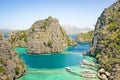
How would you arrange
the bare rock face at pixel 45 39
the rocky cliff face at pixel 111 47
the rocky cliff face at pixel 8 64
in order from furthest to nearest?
the bare rock face at pixel 45 39
the rocky cliff face at pixel 111 47
the rocky cliff face at pixel 8 64

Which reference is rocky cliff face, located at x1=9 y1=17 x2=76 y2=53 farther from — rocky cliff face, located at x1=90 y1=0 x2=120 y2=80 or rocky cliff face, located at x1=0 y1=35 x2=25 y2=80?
rocky cliff face, located at x1=0 y1=35 x2=25 y2=80

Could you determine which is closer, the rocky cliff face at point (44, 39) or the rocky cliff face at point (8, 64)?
the rocky cliff face at point (8, 64)

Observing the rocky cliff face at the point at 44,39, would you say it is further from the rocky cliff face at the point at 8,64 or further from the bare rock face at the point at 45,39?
the rocky cliff face at the point at 8,64

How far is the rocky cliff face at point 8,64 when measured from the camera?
260ft

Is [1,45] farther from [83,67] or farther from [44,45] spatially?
[44,45]

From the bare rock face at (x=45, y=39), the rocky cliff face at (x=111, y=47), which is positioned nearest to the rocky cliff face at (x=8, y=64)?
the rocky cliff face at (x=111, y=47)

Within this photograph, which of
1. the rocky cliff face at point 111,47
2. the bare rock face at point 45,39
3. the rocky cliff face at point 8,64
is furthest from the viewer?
the bare rock face at point 45,39

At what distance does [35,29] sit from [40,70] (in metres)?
92.7

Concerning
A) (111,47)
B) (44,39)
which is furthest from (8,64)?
(44,39)

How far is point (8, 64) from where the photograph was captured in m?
84.8

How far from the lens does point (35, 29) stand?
636ft

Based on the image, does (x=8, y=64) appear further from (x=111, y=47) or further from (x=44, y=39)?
(x=44, y=39)

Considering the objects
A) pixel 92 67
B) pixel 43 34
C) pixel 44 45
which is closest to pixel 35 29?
pixel 43 34

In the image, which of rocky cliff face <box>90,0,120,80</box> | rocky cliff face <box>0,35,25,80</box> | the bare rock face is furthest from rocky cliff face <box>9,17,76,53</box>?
rocky cliff face <box>0,35,25,80</box>
